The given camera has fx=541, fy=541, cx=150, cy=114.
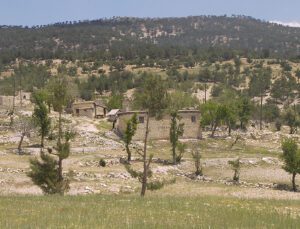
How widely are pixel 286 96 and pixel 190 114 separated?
7170 centimetres

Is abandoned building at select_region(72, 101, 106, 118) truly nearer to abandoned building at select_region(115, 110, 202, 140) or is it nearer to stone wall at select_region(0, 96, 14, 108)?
stone wall at select_region(0, 96, 14, 108)

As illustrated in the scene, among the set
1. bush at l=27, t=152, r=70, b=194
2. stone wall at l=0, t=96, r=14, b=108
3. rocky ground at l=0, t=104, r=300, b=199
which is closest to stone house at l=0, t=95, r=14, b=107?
stone wall at l=0, t=96, r=14, b=108

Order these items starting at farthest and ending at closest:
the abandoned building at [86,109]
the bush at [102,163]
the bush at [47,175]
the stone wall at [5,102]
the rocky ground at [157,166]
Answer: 1. the stone wall at [5,102]
2. the abandoned building at [86,109]
3. the bush at [102,163]
4. the rocky ground at [157,166]
5. the bush at [47,175]

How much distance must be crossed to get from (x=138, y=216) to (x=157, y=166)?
38.9 metres

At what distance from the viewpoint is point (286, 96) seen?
461 ft

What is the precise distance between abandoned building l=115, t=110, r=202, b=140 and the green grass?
163ft

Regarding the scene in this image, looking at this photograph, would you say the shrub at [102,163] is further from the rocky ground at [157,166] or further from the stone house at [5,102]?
the stone house at [5,102]

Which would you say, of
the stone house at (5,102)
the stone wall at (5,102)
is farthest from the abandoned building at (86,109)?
the stone house at (5,102)

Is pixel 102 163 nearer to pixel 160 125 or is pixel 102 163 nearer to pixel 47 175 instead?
pixel 160 125

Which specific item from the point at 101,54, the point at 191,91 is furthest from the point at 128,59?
the point at 191,91

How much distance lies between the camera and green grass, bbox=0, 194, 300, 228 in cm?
1564

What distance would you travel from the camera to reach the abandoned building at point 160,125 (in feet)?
237

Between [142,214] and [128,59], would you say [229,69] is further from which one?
[142,214]

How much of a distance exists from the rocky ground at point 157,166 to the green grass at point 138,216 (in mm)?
14929
